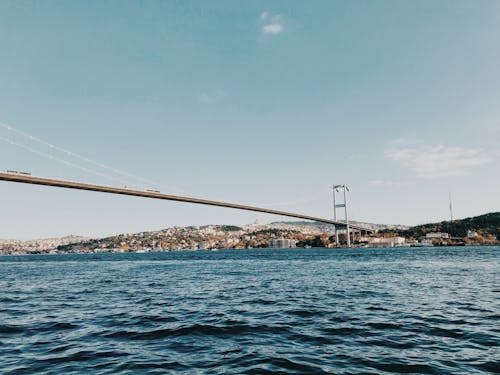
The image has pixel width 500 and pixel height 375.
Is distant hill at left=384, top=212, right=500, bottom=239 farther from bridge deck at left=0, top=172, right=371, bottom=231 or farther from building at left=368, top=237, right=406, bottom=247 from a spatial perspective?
bridge deck at left=0, top=172, right=371, bottom=231

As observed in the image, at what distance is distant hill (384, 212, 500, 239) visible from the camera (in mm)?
149500

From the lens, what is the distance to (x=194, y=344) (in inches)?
333

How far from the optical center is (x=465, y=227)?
166 m

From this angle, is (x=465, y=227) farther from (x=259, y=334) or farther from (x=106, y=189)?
(x=259, y=334)

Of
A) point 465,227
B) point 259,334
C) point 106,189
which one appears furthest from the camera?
point 465,227

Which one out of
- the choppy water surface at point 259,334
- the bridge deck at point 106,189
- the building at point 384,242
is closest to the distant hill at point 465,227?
the building at point 384,242

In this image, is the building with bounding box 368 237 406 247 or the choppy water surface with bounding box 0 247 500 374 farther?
the building with bounding box 368 237 406 247

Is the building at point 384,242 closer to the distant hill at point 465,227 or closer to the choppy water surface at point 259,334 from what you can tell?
the distant hill at point 465,227

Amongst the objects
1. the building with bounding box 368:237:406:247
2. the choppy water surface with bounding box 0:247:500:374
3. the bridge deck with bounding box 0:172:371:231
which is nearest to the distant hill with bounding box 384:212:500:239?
the building with bounding box 368:237:406:247

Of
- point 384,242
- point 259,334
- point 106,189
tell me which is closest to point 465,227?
point 384,242

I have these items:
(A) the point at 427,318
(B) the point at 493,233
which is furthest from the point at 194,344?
(B) the point at 493,233

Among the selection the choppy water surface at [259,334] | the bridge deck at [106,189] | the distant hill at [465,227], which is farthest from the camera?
the distant hill at [465,227]

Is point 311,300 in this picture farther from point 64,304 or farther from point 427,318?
point 64,304

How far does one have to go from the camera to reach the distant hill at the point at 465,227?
149500 mm
